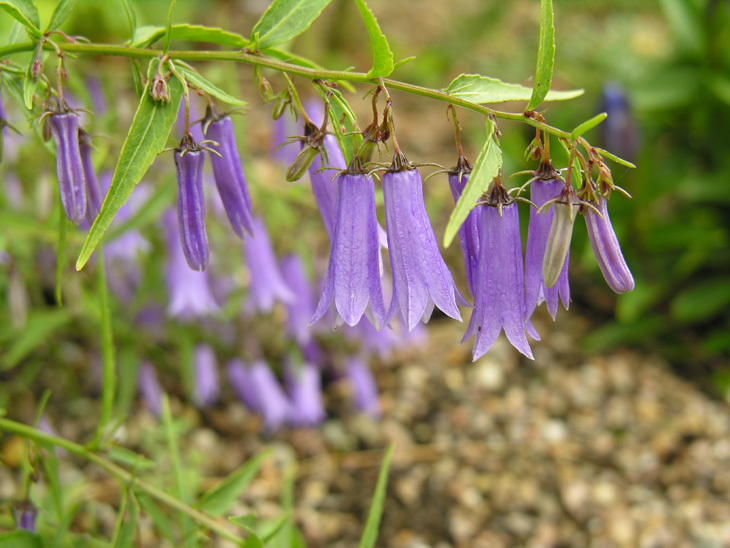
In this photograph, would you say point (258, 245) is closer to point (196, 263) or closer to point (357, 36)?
point (196, 263)

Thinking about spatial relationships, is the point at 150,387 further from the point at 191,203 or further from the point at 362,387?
the point at 191,203

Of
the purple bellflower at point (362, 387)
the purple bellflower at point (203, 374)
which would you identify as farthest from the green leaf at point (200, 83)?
the purple bellflower at point (362, 387)

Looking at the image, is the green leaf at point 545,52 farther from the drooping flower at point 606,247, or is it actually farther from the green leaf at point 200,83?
the green leaf at point 200,83

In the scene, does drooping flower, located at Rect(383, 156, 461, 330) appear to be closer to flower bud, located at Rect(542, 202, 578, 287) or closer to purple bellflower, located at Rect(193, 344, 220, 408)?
flower bud, located at Rect(542, 202, 578, 287)

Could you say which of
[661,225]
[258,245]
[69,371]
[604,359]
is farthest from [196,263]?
[661,225]

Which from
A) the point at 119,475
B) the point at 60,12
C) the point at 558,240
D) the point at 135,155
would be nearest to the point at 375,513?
the point at 119,475

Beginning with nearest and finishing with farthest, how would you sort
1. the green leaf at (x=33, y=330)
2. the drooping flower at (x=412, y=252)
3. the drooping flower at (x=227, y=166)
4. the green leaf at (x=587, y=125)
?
the green leaf at (x=587, y=125), the drooping flower at (x=412, y=252), the drooping flower at (x=227, y=166), the green leaf at (x=33, y=330)
